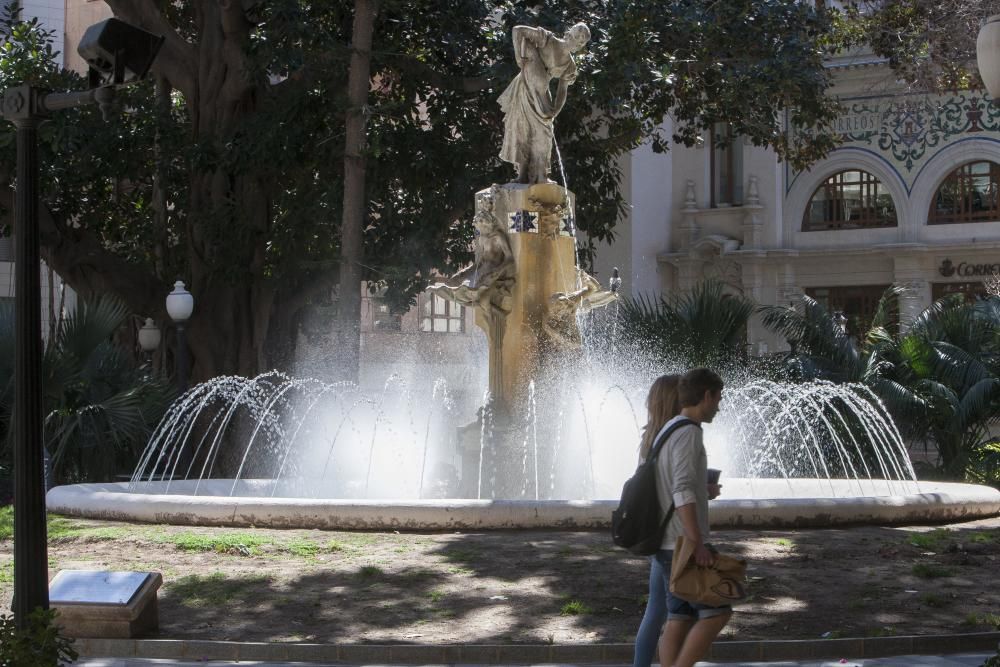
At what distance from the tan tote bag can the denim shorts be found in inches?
1.9

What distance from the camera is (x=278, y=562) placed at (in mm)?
9500

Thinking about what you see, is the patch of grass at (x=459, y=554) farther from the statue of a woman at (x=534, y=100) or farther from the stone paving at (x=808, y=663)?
the statue of a woman at (x=534, y=100)

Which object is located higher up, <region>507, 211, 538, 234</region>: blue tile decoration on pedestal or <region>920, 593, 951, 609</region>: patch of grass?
<region>507, 211, 538, 234</region>: blue tile decoration on pedestal

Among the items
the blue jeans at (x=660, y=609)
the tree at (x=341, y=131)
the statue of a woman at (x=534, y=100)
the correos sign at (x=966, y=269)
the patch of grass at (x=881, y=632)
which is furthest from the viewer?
the correos sign at (x=966, y=269)

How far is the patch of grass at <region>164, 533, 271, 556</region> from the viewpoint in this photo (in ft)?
32.4

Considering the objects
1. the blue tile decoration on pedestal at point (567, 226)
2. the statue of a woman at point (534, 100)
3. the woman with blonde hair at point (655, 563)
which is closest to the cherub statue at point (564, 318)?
the blue tile decoration on pedestal at point (567, 226)

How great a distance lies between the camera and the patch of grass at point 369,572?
8.94 metres

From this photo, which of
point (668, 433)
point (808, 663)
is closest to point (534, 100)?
point (808, 663)

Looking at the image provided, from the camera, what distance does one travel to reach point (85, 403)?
54.3 ft

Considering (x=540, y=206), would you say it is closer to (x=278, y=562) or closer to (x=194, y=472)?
(x=278, y=562)

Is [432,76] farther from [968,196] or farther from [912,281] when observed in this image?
[968,196]

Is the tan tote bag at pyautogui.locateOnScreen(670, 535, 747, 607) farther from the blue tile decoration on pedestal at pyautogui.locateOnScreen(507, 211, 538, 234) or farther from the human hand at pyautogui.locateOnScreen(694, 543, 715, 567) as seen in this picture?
the blue tile decoration on pedestal at pyautogui.locateOnScreen(507, 211, 538, 234)

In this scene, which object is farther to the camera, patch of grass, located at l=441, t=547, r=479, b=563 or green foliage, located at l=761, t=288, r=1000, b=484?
green foliage, located at l=761, t=288, r=1000, b=484

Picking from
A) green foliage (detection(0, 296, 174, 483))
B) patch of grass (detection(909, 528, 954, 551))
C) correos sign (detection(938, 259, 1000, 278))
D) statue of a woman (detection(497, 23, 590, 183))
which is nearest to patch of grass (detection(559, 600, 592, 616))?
patch of grass (detection(909, 528, 954, 551))
